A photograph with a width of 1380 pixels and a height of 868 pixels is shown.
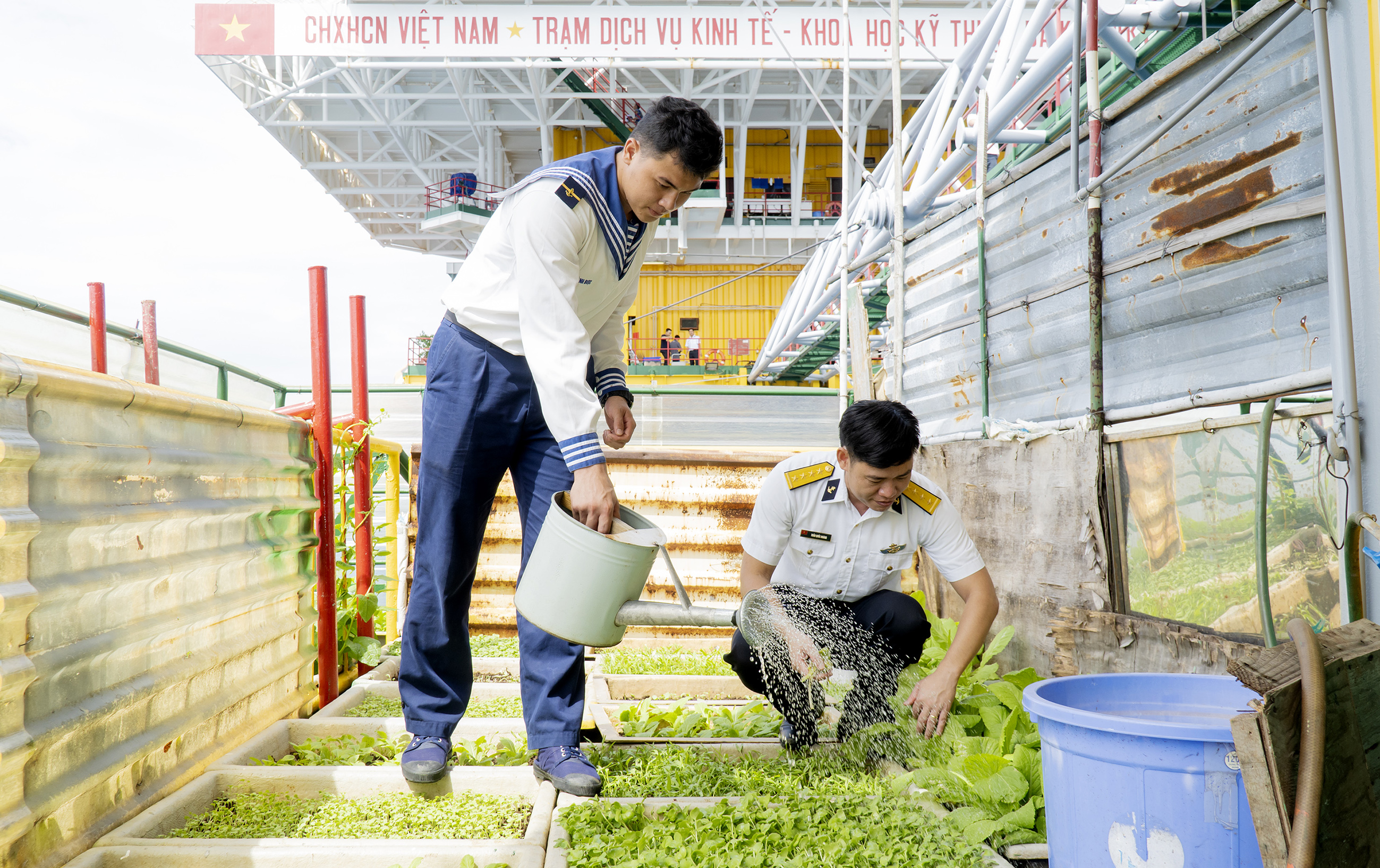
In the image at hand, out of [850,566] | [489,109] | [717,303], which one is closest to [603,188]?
[850,566]

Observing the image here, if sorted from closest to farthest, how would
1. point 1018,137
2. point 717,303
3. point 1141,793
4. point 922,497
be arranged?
point 1141,793 → point 922,497 → point 1018,137 → point 717,303

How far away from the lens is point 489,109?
21.5m

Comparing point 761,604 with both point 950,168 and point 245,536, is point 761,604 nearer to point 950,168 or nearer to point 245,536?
point 245,536

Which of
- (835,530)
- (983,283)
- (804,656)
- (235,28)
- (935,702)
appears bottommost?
(935,702)

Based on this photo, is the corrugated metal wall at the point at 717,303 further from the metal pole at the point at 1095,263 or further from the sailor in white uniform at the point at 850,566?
the sailor in white uniform at the point at 850,566

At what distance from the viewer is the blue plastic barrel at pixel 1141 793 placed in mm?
1288

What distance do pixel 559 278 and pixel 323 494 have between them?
1.44 meters

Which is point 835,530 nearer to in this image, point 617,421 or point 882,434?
point 882,434

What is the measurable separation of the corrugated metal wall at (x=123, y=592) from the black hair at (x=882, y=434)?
1583mm

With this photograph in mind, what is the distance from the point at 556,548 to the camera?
1839 mm

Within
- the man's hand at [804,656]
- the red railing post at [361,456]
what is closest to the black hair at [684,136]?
the man's hand at [804,656]

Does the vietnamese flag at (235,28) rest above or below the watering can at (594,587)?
above

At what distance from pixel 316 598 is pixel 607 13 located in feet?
47.4

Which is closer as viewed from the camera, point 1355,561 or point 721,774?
point 1355,561
